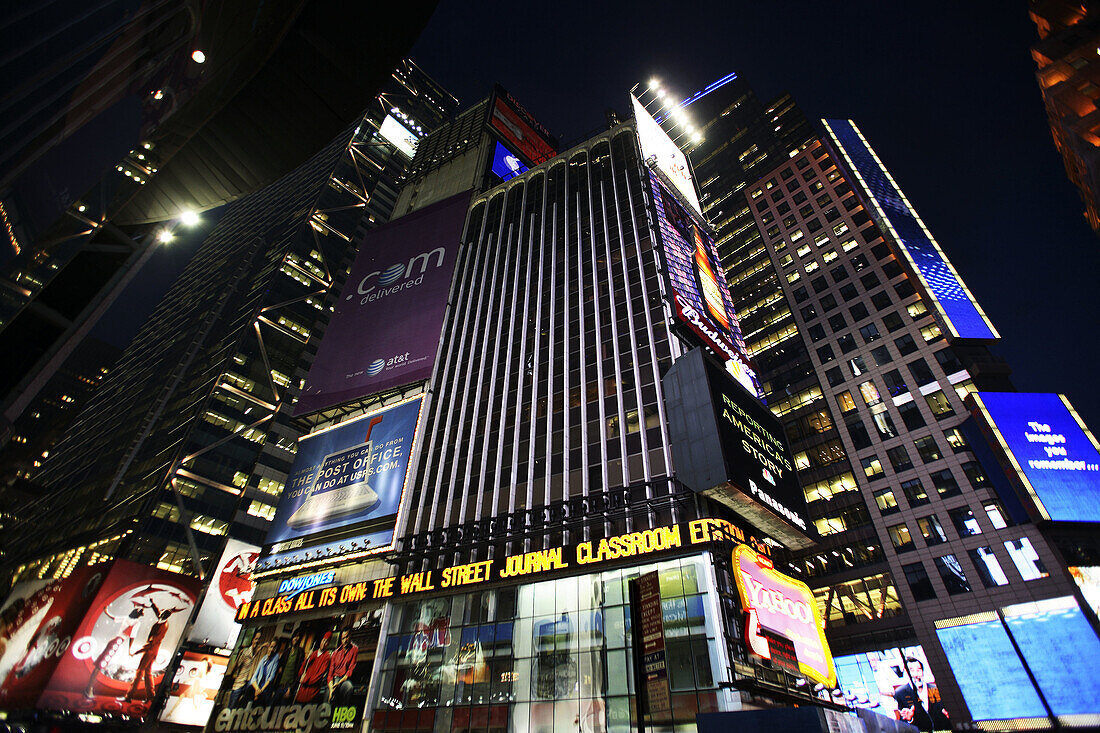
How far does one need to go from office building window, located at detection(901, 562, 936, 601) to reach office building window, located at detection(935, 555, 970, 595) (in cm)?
106

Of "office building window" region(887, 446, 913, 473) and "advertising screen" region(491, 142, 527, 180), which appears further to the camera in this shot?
"advertising screen" region(491, 142, 527, 180)

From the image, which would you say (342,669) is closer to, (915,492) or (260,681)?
(260,681)

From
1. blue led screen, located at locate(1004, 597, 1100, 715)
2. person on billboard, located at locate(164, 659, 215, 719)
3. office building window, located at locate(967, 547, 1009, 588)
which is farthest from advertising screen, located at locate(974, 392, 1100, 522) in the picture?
person on billboard, located at locate(164, 659, 215, 719)

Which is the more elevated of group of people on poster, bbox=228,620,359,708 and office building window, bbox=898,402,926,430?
office building window, bbox=898,402,926,430

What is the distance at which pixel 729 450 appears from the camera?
25156 millimetres

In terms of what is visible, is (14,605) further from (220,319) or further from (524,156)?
(524,156)

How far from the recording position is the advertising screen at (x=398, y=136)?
93562 millimetres

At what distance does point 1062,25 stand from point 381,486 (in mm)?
66392

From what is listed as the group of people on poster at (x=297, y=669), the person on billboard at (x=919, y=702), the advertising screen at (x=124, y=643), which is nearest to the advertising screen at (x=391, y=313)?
the group of people on poster at (x=297, y=669)

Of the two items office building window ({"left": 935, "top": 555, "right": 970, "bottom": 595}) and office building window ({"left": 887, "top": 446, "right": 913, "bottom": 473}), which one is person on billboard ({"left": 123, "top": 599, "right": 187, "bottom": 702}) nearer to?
office building window ({"left": 935, "top": 555, "right": 970, "bottom": 595})

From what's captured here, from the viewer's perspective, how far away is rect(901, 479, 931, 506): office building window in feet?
143

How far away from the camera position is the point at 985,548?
38.5m

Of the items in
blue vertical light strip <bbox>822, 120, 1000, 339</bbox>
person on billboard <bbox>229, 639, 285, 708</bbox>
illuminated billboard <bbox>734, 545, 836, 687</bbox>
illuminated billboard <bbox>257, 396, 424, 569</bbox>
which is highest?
blue vertical light strip <bbox>822, 120, 1000, 339</bbox>

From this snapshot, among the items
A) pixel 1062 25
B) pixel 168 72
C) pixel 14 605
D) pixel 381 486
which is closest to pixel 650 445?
pixel 381 486
